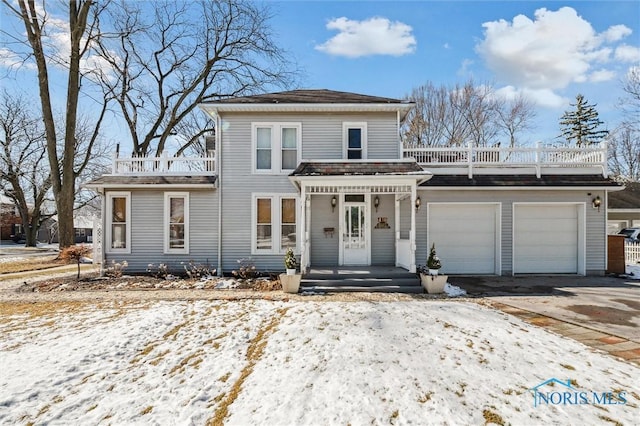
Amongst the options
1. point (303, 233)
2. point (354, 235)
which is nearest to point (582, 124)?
point (354, 235)

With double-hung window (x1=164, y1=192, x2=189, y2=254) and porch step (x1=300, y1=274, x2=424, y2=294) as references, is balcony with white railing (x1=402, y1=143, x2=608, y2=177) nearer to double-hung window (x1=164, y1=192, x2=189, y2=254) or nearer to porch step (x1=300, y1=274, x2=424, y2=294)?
porch step (x1=300, y1=274, x2=424, y2=294)

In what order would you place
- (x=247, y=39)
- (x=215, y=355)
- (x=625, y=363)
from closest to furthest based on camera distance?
(x=625, y=363), (x=215, y=355), (x=247, y=39)

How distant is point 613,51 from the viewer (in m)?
17.7

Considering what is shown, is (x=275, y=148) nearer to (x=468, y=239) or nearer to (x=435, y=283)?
(x=435, y=283)

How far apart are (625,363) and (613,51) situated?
21379 millimetres

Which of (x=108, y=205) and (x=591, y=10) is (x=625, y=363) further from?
(x=591, y=10)

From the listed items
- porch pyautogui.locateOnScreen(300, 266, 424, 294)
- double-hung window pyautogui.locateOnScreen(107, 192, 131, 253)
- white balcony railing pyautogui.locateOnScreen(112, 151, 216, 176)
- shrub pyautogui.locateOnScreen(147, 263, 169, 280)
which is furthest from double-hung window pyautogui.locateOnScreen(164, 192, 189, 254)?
porch pyautogui.locateOnScreen(300, 266, 424, 294)

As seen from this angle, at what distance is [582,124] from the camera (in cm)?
3784

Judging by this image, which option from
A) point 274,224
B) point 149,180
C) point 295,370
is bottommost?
point 295,370

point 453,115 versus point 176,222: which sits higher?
point 453,115

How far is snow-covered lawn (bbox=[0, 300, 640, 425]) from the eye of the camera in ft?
Result: 10.3

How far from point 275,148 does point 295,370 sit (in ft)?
27.1

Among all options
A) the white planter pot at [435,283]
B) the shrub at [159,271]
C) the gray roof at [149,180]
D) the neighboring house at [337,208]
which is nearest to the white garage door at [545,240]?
the neighboring house at [337,208]

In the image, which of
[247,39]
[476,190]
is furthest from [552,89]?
[247,39]
